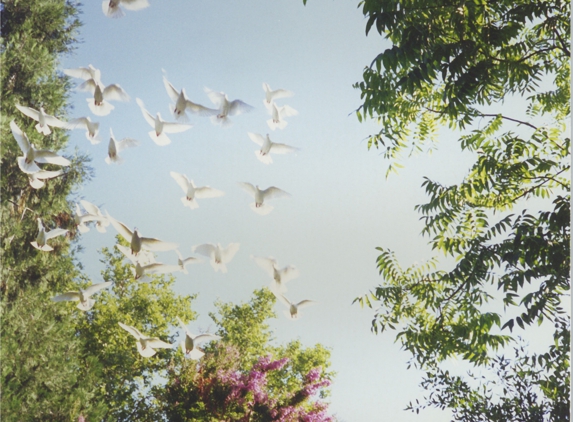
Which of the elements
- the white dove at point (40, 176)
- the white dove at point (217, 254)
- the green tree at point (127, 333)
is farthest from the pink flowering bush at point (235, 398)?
the white dove at point (40, 176)

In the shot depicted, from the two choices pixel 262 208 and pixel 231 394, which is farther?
pixel 231 394

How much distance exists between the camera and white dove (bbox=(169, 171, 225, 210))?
3.03 meters

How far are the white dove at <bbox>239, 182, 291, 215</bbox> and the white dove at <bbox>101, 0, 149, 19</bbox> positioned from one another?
1.10 metres

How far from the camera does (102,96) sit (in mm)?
2824

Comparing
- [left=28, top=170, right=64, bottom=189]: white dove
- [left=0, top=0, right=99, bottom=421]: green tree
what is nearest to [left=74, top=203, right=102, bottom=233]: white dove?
[left=28, top=170, right=64, bottom=189]: white dove

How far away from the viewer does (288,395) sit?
662 cm

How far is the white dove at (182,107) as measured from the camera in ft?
9.02

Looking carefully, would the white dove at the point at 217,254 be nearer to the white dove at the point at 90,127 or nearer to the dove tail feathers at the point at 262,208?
the dove tail feathers at the point at 262,208

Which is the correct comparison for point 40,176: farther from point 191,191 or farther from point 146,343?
point 146,343

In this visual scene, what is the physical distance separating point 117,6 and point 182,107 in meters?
0.61

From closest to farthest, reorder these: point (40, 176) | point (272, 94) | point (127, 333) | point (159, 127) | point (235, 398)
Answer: point (40, 176), point (159, 127), point (272, 94), point (235, 398), point (127, 333)

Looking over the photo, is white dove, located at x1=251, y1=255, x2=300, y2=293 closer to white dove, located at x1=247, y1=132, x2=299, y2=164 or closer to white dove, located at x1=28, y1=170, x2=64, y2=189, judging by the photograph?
white dove, located at x1=247, y1=132, x2=299, y2=164

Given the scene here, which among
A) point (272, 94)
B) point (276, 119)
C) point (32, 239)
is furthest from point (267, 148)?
point (32, 239)

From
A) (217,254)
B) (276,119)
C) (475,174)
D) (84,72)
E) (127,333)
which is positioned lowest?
(127,333)
